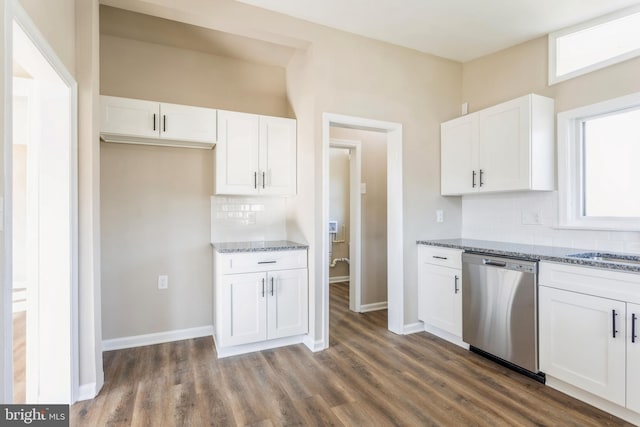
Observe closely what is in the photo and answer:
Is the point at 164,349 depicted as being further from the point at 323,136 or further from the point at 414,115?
the point at 414,115

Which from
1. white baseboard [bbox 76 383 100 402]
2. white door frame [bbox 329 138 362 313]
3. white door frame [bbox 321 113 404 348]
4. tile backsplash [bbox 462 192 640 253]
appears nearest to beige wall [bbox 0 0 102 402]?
white baseboard [bbox 76 383 100 402]

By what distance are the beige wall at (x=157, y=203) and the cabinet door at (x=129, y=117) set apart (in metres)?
0.35

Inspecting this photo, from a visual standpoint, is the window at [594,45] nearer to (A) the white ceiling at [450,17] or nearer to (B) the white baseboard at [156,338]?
(A) the white ceiling at [450,17]

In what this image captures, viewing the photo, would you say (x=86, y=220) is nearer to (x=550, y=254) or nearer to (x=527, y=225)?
(x=550, y=254)

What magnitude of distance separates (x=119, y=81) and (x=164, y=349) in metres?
2.45

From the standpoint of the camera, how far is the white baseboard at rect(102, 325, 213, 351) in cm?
294

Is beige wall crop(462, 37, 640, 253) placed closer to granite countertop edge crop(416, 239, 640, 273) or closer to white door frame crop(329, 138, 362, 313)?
granite countertop edge crop(416, 239, 640, 273)

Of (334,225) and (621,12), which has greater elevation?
(621,12)

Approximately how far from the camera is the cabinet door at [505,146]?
8.88ft

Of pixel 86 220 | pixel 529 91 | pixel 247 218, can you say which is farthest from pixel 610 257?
pixel 86 220

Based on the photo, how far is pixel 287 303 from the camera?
9.76ft

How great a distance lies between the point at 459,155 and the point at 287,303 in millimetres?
2219

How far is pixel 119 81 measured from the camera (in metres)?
2.99

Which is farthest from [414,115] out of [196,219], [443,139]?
[196,219]
